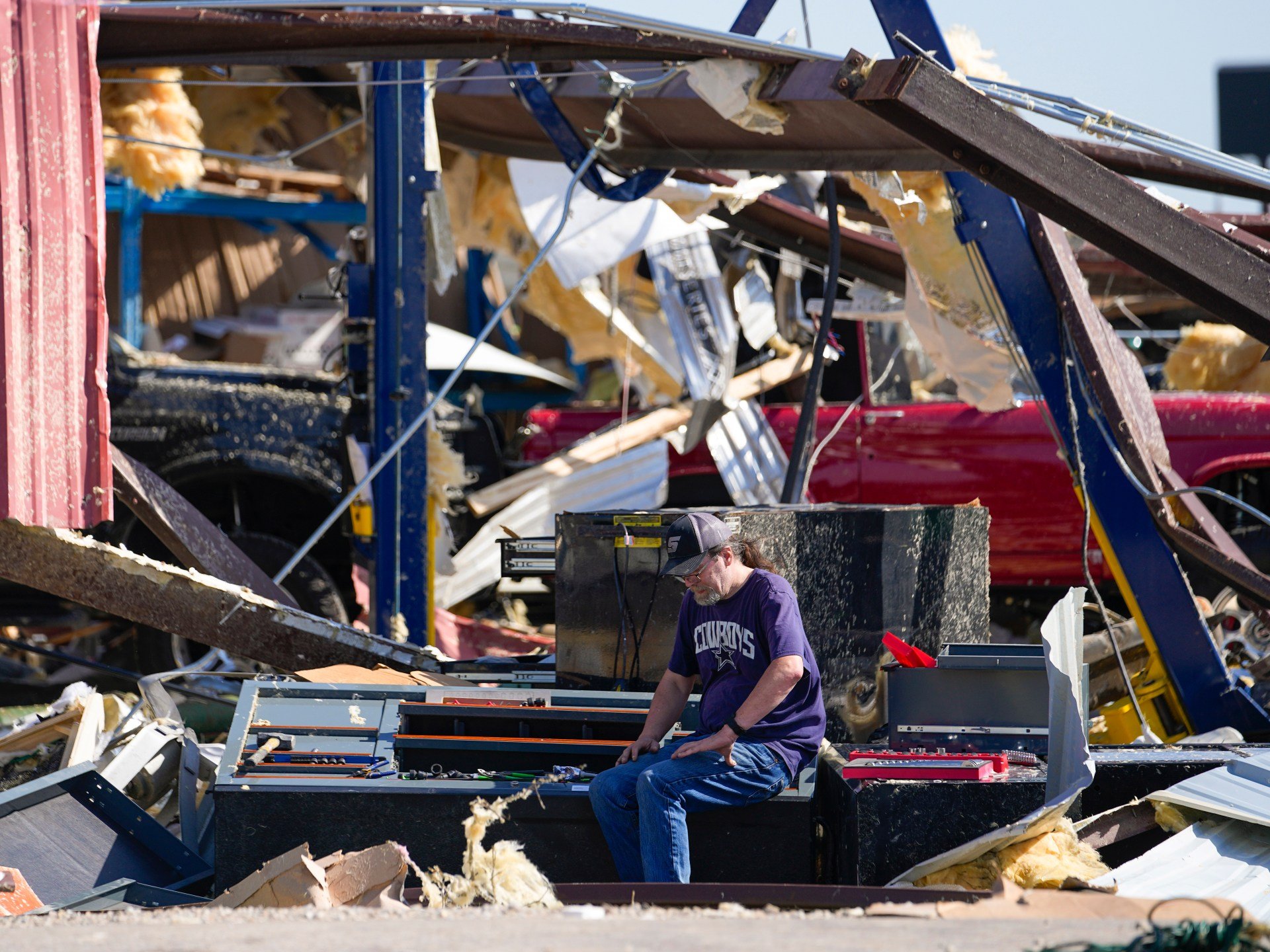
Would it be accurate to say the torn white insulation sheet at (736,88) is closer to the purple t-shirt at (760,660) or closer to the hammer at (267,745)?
the purple t-shirt at (760,660)

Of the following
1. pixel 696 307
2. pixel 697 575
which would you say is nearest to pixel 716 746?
pixel 697 575

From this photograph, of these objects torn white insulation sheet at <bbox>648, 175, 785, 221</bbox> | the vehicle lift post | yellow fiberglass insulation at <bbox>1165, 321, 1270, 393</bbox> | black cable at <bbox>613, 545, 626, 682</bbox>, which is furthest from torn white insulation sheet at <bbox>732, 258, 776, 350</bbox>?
black cable at <bbox>613, 545, 626, 682</bbox>

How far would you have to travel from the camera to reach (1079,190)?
4.43m

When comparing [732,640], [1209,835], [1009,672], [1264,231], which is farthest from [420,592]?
[1264,231]

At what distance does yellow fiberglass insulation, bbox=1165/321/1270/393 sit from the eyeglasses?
21.4ft

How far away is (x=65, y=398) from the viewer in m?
4.77

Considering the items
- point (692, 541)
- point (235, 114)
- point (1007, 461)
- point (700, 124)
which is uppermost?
point (235, 114)

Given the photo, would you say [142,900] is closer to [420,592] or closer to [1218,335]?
[420,592]

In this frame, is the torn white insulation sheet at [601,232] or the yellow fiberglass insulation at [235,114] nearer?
the torn white insulation sheet at [601,232]

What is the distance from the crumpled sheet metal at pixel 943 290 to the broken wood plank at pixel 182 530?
3.35 metres

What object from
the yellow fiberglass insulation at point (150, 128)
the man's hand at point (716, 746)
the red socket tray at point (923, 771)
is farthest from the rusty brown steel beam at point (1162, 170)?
the yellow fiberglass insulation at point (150, 128)

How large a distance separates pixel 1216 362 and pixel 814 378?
4537mm

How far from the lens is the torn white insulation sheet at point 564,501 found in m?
8.48

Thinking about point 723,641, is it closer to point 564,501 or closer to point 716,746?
point 716,746
